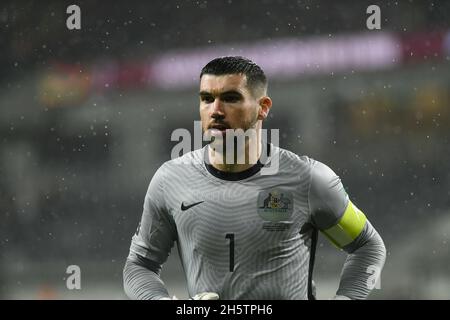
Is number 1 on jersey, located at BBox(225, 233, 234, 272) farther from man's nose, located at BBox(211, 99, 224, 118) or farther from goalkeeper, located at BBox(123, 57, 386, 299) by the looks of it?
man's nose, located at BBox(211, 99, 224, 118)

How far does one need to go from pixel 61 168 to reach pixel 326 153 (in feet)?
4.55

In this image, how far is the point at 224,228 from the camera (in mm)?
1811

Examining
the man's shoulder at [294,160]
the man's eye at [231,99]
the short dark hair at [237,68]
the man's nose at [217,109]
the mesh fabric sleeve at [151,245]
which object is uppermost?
the short dark hair at [237,68]

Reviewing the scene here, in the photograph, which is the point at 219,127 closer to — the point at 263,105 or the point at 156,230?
the point at 263,105

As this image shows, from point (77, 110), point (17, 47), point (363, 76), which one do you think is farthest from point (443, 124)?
point (17, 47)

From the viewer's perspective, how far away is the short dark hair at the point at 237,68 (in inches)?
71.3

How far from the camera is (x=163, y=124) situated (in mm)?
4145

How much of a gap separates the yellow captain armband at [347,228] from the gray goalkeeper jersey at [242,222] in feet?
0.06

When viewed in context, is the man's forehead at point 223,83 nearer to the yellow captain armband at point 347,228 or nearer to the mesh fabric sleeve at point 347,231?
the mesh fabric sleeve at point 347,231

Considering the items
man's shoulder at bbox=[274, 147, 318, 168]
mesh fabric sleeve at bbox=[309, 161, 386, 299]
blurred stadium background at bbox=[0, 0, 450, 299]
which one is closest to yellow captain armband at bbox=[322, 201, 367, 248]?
mesh fabric sleeve at bbox=[309, 161, 386, 299]

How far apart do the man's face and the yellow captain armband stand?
301mm

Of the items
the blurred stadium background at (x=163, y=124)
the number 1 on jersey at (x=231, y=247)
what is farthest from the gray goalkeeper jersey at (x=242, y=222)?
the blurred stadium background at (x=163, y=124)

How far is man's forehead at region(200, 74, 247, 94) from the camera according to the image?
1.79 metres
